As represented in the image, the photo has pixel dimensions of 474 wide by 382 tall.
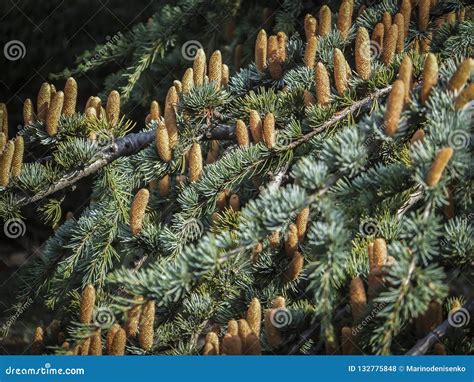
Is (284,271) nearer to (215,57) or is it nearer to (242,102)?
(242,102)

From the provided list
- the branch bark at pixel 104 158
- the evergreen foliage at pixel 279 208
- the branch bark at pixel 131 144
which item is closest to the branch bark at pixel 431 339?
the evergreen foliage at pixel 279 208

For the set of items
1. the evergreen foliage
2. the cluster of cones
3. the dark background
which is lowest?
the cluster of cones

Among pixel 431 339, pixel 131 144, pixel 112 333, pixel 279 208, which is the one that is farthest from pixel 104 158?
pixel 431 339

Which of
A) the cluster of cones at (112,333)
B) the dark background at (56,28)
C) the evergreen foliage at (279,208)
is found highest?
the dark background at (56,28)

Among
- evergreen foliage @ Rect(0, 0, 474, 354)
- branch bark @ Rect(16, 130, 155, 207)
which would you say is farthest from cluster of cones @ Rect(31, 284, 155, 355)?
branch bark @ Rect(16, 130, 155, 207)

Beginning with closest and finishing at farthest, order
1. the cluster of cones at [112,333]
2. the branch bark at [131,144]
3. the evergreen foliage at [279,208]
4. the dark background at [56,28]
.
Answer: the evergreen foliage at [279,208] < the cluster of cones at [112,333] < the branch bark at [131,144] < the dark background at [56,28]

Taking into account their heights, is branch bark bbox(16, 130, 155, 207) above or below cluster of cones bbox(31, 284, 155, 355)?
above

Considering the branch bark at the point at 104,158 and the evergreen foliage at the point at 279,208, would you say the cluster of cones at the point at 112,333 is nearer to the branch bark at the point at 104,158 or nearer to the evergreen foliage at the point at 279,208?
the evergreen foliage at the point at 279,208

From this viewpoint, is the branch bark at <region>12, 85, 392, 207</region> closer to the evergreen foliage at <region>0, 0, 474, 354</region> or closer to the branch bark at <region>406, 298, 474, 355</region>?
the evergreen foliage at <region>0, 0, 474, 354</region>

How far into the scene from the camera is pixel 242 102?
138cm

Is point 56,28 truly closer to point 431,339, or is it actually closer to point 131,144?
point 131,144

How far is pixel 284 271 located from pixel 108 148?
472 millimetres

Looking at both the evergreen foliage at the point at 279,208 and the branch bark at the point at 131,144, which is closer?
the evergreen foliage at the point at 279,208

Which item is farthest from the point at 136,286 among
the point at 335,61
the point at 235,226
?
the point at 335,61
